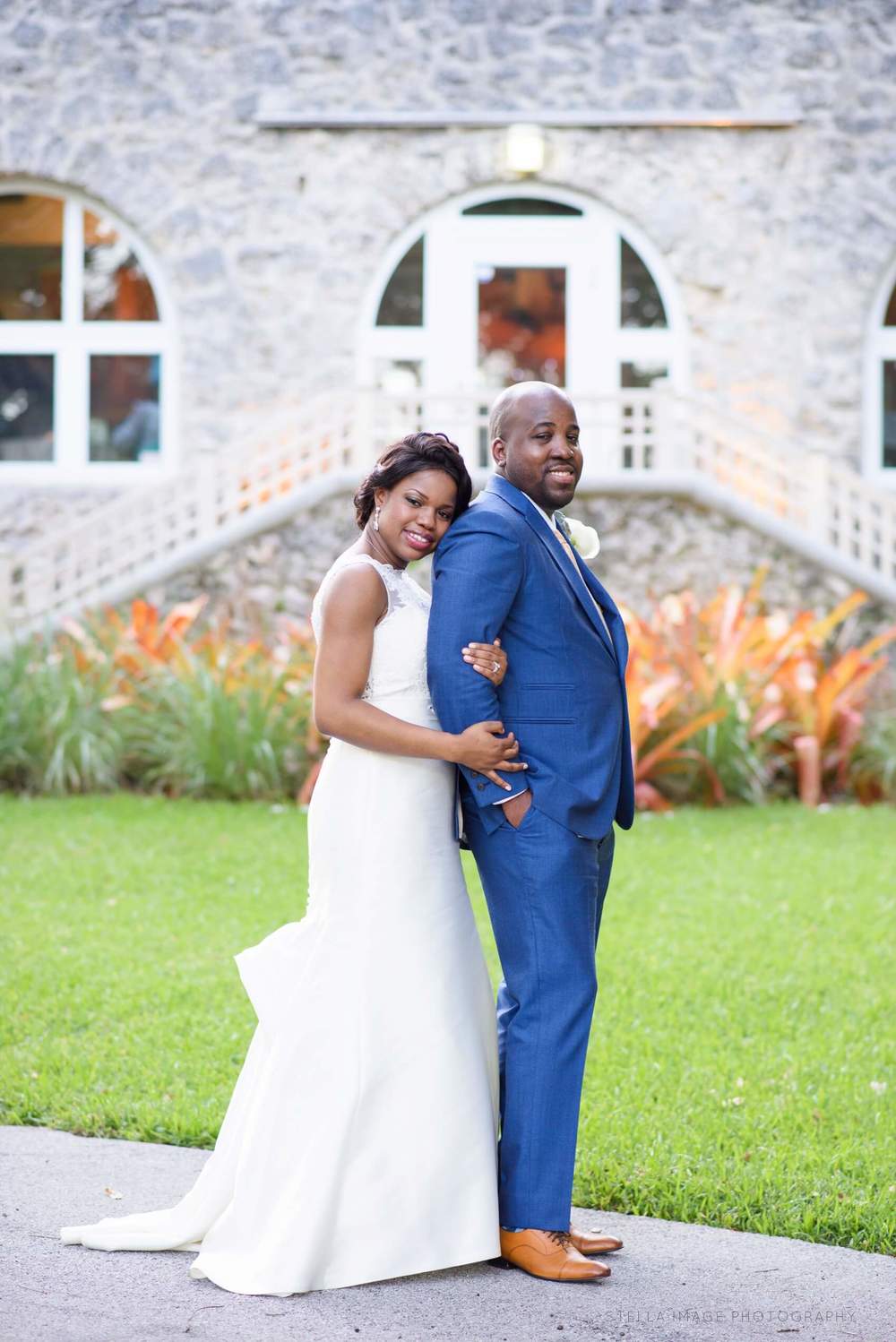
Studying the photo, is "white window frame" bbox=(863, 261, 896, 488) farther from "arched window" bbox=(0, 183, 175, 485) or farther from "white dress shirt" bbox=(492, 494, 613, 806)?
"white dress shirt" bbox=(492, 494, 613, 806)

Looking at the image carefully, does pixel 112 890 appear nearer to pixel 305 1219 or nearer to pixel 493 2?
pixel 305 1219

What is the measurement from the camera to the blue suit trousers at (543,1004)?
3.15 m

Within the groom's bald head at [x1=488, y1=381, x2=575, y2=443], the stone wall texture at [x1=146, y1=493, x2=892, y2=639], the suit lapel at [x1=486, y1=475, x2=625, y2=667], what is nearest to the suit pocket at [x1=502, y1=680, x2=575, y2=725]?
the suit lapel at [x1=486, y1=475, x2=625, y2=667]

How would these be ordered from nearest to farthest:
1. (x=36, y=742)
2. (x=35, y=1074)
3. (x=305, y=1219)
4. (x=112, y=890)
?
1. (x=305, y=1219)
2. (x=35, y=1074)
3. (x=112, y=890)
4. (x=36, y=742)

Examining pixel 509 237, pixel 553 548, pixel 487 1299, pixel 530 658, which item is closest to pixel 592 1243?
pixel 487 1299

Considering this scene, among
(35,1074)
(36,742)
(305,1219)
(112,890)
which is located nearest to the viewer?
(305,1219)

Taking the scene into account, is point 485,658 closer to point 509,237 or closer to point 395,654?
point 395,654

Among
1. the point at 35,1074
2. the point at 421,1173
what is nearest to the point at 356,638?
the point at 421,1173

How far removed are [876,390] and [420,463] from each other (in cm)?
1232

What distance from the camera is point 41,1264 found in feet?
10.6

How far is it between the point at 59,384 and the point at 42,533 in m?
1.49

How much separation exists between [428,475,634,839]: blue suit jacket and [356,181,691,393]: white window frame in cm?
1128

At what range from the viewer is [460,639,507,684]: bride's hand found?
3.10 metres

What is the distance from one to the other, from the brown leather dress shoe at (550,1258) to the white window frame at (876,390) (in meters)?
12.3
